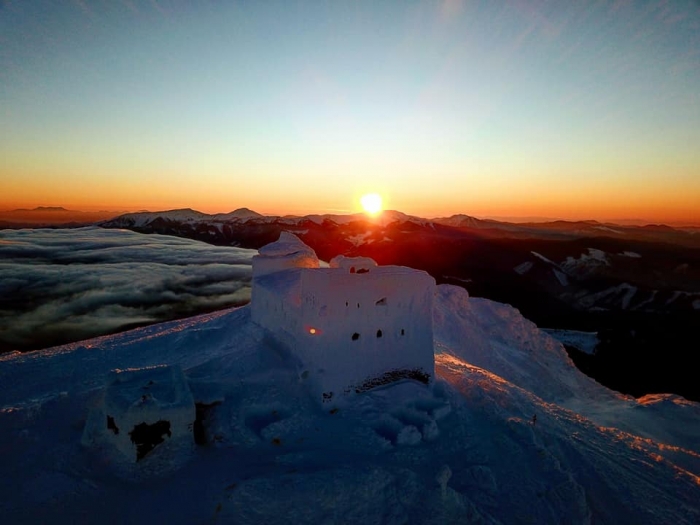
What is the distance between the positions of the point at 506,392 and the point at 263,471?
37.8 ft

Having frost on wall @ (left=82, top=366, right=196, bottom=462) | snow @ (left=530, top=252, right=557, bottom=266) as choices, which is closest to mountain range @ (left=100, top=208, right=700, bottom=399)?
snow @ (left=530, top=252, right=557, bottom=266)

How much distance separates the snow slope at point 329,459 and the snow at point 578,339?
20306mm

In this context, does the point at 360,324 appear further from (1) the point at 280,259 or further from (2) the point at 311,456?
(1) the point at 280,259

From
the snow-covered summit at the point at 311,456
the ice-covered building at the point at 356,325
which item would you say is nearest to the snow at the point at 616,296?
the snow-covered summit at the point at 311,456

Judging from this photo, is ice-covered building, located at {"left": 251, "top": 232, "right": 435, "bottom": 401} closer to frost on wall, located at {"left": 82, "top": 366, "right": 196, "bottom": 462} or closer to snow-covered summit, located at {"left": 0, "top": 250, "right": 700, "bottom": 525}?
snow-covered summit, located at {"left": 0, "top": 250, "right": 700, "bottom": 525}

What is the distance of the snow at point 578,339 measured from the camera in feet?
126

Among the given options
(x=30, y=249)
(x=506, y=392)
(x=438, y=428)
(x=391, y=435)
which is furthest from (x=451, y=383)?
(x=30, y=249)

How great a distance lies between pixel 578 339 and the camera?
39.9 meters

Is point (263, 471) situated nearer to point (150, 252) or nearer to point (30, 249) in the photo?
point (150, 252)

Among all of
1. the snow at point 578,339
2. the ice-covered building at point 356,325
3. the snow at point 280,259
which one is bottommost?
the snow at point 578,339

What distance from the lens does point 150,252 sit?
253ft

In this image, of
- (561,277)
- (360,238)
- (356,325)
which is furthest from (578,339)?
(360,238)

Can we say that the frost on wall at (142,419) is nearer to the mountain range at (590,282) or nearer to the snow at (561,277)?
the mountain range at (590,282)

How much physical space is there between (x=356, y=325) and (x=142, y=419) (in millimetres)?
7447
